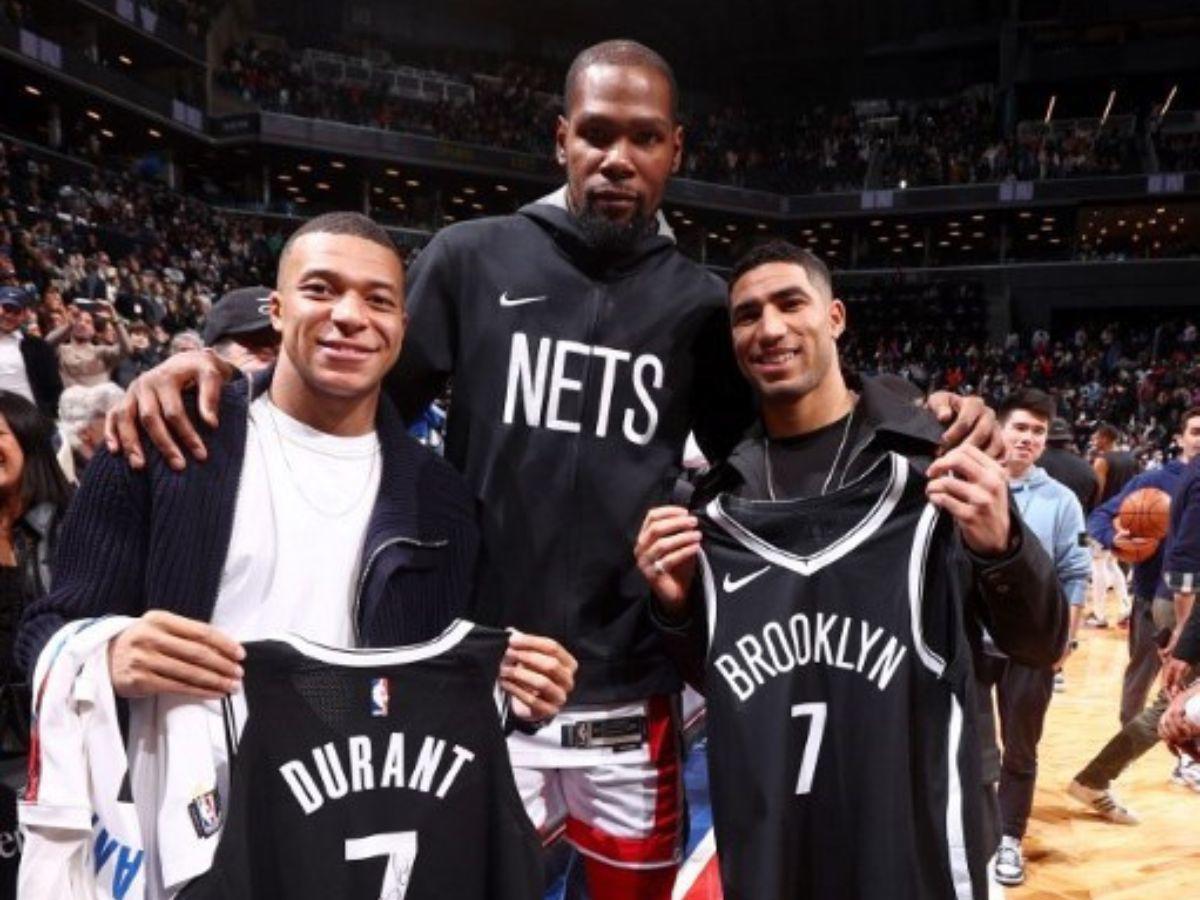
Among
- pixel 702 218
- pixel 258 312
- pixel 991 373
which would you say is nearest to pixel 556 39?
pixel 702 218

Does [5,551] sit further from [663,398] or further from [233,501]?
[663,398]

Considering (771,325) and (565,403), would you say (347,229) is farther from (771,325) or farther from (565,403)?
Result: (771,325)

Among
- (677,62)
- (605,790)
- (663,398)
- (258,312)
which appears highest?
(677,62)

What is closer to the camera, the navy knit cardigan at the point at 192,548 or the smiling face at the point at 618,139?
the navy knit cardigan at the point at 192,548

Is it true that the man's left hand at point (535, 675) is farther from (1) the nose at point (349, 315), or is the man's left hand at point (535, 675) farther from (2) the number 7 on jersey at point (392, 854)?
(1) the nose at point (349, 315)

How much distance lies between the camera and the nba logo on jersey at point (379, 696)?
68.1 inches

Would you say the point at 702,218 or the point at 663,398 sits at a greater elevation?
the point at 702,218

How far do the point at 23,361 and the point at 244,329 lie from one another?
10.5ft

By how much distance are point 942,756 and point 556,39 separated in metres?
38.0

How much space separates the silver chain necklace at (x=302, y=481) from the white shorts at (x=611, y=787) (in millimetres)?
634

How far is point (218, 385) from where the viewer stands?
1.83 meters

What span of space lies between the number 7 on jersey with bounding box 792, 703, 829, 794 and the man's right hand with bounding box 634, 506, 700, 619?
31 cm

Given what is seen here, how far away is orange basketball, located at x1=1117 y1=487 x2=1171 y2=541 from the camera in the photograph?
567 centimetres

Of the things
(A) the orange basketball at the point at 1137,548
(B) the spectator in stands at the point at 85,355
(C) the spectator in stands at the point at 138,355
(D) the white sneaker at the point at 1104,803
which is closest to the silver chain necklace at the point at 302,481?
(D) the white sneaker at the point at 1104,803
